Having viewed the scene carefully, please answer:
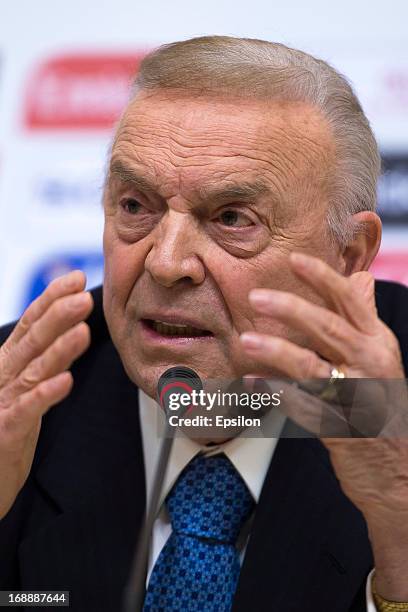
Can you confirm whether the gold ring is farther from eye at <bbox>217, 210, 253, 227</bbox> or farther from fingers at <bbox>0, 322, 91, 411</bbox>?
eye at <bbox>217, 210, 253, 227</bbox>

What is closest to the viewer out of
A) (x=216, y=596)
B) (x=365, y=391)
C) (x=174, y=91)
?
(x=365, y=391)

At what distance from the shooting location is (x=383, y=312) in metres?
2.37

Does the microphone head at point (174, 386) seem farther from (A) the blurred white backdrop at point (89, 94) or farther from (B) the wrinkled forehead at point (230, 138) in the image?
(A) the blurred white backdrop at point (89, 94)

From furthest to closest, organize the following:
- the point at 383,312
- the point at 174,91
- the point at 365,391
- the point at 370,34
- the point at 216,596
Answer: the point at 370,34 → the point at 383,312 → the point at 174,91 → the point at 216,596 → the point at 365,391

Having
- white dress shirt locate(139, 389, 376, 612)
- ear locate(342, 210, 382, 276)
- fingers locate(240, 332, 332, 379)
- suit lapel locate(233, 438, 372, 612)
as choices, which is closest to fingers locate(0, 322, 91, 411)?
fingers locate(240, 332, 332, 379)

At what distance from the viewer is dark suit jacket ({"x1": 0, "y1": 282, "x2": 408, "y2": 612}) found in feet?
5.95

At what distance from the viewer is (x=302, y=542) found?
189 centimetres

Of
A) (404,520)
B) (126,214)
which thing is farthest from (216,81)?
(404,520)

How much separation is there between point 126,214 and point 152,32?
62.9 inches

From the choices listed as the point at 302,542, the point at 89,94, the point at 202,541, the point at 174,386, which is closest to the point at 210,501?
the point at 202,541

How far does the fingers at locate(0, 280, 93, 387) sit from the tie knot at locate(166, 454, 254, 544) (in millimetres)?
576

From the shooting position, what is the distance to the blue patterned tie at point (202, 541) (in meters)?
1.82

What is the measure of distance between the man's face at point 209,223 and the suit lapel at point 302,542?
28 cm

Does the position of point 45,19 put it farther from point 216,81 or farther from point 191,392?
point 191,392
